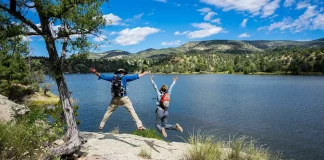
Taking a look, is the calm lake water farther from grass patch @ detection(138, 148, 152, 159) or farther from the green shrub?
grass patch @ detection(138, 148, 152, 159)

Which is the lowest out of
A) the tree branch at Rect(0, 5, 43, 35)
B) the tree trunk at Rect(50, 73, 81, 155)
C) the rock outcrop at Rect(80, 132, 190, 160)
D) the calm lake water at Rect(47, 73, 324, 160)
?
the calm lake water at Rect(47, 73, 324, 160)

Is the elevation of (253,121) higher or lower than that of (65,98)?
lower

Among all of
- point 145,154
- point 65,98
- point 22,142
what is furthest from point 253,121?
point 22,142

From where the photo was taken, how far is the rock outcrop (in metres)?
12.2

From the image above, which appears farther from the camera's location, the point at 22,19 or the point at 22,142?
the point at 22,19

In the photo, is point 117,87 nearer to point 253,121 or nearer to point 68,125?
point 68,125

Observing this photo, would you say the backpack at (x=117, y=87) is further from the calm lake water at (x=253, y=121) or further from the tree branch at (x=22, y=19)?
the calm lake water at (x=253, y=121)

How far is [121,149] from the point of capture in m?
13.3

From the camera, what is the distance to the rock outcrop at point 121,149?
1225cm

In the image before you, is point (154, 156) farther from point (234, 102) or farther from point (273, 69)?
point (273, 69)

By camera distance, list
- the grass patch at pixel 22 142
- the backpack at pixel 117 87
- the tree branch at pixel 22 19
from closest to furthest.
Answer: the grass patch at pixel 22 142 → the tree branch at pixel 22 19 → the backpack at pixel 117 87

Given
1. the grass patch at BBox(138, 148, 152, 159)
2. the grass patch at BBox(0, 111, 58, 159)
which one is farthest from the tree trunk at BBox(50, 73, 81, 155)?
the grass patch at BBox(138, 148, 152, 159)

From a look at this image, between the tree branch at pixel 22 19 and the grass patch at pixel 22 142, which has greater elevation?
A: the tree branch at pixel 22 19

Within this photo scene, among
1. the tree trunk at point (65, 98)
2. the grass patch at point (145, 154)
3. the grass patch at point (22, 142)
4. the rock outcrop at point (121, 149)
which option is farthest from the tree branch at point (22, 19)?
the grass patch at point (145, 154)
